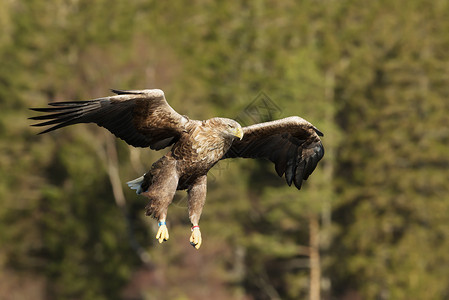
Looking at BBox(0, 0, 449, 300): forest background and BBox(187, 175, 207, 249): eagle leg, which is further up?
BBox(0, 0, 449, 300): forest background

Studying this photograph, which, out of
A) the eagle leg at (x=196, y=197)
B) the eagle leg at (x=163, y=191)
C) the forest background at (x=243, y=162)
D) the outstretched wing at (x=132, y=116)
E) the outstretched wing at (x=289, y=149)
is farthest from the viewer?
the forest background at (x=243, y=162)

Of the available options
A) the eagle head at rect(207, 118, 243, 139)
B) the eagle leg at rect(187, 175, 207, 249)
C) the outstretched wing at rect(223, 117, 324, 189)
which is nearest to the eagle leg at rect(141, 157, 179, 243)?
the eagle leg at rect(187, 175, 207, 249)

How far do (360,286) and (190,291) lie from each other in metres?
5.93

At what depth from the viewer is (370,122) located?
114 feet

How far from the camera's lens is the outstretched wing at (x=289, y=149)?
11383mm

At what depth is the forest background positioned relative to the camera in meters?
33.0

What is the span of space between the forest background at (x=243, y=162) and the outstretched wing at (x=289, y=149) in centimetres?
1791

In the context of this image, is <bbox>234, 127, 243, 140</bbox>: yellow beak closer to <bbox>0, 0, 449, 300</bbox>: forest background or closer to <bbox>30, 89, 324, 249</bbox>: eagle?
<bbox>30, 89, 324, 249</bbox>: eagle

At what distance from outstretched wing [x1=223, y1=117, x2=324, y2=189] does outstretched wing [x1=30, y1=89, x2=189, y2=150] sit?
41.7 inches

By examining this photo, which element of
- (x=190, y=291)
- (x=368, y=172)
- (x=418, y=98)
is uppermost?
(x=418, y=98)

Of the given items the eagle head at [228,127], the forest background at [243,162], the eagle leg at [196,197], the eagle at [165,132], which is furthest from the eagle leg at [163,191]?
the forest background at [243,162]

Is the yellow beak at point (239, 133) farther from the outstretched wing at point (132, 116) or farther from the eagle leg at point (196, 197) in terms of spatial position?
the eagle leg at point (196, 197)

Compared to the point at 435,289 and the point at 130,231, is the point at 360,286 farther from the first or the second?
the point at 130,231

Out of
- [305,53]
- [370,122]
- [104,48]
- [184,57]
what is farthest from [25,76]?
[370,122]
